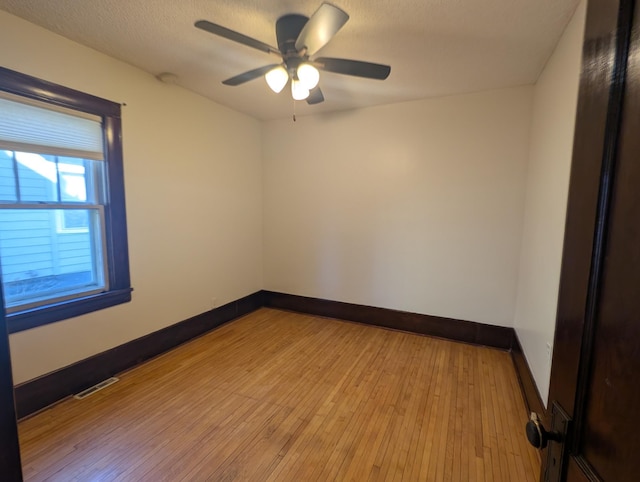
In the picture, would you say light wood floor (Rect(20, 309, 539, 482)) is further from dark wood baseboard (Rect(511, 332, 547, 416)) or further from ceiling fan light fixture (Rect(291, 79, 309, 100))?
ceiling fan light fixture (Rect(291, 79, 309, 100))

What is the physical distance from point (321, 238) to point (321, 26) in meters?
2.60

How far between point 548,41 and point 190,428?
3555 millimetres

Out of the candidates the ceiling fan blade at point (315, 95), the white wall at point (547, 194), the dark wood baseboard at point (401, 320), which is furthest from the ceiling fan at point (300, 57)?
the dark wood baseboard at point (401, 320)

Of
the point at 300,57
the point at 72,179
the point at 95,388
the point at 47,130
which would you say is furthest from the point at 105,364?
the point at 300,57

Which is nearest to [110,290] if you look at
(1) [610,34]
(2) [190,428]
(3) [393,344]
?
(2) [190,428]

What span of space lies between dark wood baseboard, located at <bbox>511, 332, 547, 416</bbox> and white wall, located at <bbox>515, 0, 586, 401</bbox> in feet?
0.21

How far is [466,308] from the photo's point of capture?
325cm

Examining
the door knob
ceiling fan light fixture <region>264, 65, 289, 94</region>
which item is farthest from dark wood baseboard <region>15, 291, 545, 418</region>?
ceiling fan light fixture <region>264, 65, 289, 94</region>

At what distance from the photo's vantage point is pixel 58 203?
2.22 m

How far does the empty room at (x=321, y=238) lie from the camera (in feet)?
2.61

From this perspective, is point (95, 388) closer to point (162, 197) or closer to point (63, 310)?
point (63, 310)

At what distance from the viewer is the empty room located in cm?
80

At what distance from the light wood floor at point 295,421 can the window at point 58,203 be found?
30.7 inches

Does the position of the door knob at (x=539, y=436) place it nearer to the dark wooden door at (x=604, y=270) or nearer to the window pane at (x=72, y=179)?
the dark wooden door at (x=604, y=270)
